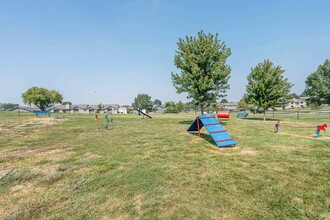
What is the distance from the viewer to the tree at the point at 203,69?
15.1 meters

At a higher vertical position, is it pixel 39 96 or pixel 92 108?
pixel 39 96

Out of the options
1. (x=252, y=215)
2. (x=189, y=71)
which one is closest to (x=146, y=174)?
(x=252, y=215)

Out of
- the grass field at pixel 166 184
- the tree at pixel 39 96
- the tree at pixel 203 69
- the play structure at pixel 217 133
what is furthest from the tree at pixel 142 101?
the grass field at pixel 166 184

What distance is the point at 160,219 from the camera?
10.7ft

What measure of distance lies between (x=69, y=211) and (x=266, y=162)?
6.29m

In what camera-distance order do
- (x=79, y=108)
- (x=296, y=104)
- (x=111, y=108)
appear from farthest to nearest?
(x=111, y=108)
(x=79, y=108)
(x=296, y=104)

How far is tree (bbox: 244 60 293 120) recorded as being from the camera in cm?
2225

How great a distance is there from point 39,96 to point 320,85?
8626 cm

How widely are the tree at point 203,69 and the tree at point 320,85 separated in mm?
34134

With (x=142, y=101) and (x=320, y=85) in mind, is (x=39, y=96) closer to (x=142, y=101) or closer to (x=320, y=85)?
(x=142, y=101)

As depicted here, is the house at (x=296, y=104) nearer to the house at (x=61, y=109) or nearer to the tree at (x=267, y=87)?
the tree at (x=267, y=87)

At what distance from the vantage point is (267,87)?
74.4 feet

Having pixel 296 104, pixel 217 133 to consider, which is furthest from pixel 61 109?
pixel 296 104

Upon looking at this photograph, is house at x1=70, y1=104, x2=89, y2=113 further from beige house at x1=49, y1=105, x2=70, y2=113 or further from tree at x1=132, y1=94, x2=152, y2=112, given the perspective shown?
tree at x1=132, y1=94, x2=152, y2=112
